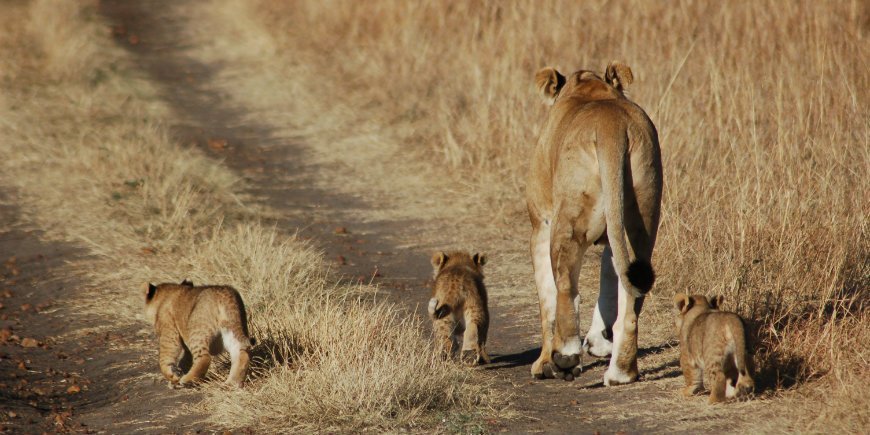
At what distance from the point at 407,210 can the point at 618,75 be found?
4.95 m

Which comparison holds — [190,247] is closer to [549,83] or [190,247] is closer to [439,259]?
[439,259]

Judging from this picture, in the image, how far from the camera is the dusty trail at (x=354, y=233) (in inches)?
228

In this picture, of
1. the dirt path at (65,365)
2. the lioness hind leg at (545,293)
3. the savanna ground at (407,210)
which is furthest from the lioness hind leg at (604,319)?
the dirt path at (65,365)

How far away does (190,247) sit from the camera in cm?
923

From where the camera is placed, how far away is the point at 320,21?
19938 millimetres

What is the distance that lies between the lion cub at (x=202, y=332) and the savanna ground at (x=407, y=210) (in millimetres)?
147

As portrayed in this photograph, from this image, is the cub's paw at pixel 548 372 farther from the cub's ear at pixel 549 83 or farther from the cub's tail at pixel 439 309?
the cub's ear at pixel 549 83

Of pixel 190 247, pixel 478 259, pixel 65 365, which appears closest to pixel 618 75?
pixel 478 259

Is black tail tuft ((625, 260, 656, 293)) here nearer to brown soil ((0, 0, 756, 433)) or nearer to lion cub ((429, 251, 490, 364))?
brown soil ((0, 0, 756, 433))

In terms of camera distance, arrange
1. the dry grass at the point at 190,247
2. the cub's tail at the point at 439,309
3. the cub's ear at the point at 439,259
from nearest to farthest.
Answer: the dry grass at the point at 190,247 → the cub's tail at the point at 439,309 → the cub's ear at the point at 439,259

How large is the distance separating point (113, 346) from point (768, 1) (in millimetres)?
8530

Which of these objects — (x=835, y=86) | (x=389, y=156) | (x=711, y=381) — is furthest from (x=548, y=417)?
(x=389, y=156)

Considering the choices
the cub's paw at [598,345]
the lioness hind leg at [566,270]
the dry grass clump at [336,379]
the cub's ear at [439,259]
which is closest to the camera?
the dry grass clump at [336,379]

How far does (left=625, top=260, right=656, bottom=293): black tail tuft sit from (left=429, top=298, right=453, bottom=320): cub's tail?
1.36 m
